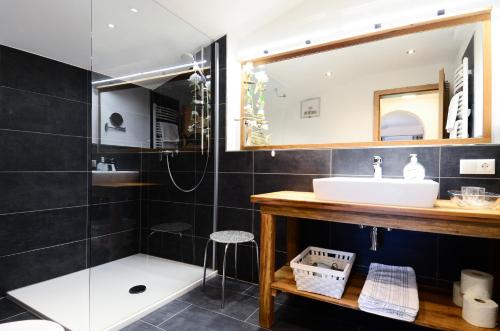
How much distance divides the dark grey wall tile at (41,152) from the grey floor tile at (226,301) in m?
1.62

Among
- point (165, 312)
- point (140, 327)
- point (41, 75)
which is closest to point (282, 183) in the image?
point (165, 312)

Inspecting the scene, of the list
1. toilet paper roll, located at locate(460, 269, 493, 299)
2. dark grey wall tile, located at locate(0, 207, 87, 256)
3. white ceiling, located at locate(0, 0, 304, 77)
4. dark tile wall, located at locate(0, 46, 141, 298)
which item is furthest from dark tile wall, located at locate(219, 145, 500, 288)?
dark grey wall tile, located at locate(0, 207, 87, 256)

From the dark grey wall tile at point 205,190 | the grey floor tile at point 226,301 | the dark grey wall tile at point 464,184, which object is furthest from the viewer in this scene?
the dark grey wall tile at point 205,190

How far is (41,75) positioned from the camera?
7.76 ft

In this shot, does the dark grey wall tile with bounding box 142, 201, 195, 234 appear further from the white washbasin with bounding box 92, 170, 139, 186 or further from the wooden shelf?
the wooden shelf

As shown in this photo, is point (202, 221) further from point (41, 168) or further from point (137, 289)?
point (41, 168)

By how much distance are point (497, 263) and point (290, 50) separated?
1.97 metres

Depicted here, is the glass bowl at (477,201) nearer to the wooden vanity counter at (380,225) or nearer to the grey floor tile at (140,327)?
the wooden vanity counter at (380,225)

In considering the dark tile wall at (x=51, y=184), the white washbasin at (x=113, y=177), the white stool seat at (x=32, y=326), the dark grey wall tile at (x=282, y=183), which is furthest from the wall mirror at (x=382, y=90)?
the white stool seat at (x=32, y=326)

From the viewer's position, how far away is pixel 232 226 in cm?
246

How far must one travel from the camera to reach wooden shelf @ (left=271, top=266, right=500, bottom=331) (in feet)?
4.30

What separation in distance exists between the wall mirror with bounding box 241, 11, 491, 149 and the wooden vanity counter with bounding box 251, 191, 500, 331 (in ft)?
1.83

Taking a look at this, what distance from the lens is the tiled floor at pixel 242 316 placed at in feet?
5.67

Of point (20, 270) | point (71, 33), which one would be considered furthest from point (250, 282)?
point (71, 33)
